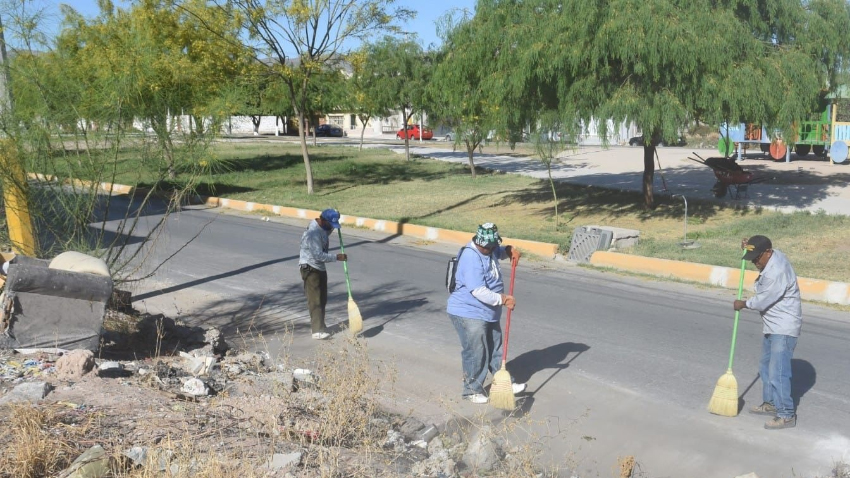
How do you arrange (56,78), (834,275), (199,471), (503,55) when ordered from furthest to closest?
1. (503,55)
2. (834,275)
3. (56,78)
4. (199,471)

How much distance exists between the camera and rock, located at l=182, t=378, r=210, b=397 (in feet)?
21.2

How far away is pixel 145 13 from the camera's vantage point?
61.1 ft

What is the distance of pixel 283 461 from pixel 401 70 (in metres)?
26.8

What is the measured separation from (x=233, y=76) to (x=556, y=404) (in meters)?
16.4

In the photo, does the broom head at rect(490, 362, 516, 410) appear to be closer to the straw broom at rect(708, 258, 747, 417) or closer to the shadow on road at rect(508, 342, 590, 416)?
the shadow on road at rect(508, 342, 590, 416)

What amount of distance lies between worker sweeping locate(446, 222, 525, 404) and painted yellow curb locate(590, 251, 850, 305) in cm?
579

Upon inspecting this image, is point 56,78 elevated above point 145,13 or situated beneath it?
situated beneath

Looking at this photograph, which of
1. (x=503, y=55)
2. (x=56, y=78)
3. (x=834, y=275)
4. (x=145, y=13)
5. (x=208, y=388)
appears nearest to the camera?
(x=208, y=388)

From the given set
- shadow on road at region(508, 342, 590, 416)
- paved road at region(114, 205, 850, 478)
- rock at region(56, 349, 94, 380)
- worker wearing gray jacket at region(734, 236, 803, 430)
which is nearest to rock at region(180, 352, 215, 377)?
rock at region(56, 349, 94, 380)

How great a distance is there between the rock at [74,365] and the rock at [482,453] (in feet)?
10.3

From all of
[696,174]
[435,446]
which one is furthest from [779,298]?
[696,174]

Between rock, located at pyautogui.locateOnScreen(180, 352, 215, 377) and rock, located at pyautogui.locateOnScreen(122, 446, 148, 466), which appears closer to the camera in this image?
rock, located at pyautogui.locateOnScreen(122, 446, 148, 466)

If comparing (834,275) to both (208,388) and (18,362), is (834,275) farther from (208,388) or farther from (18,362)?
(18,362)

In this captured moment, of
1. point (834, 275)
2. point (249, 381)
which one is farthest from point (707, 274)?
point (249, 381)
